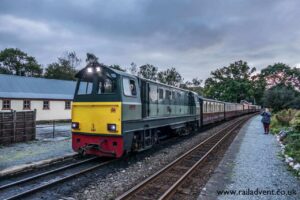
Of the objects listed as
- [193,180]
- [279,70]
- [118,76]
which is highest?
[279,70]

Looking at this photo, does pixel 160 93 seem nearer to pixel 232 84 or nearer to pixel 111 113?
pixel 111 113

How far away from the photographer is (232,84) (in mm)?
78938

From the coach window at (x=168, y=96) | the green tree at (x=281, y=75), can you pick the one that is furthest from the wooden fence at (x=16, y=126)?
the green tree at (x=281, y=75)

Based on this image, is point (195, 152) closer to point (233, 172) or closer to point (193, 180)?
point (233, 172)

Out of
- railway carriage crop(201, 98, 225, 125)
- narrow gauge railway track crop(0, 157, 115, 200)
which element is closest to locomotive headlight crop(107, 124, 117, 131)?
narrow gauge railway track crop(0, 157, 115, 200)

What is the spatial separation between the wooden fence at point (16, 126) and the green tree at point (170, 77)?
249 feet

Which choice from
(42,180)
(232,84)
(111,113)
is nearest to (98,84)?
(111,113)

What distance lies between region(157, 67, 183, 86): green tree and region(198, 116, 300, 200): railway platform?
7941 centimetres

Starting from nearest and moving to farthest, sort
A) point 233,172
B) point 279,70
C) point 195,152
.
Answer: point 233,172
point 195,152
point 279,70

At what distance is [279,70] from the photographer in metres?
75.8

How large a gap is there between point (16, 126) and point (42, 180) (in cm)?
733

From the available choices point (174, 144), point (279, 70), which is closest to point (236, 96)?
point (279, 70)

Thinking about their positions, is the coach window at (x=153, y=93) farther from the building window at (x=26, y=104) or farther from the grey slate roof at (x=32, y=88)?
the building window at (x=26, y=104)

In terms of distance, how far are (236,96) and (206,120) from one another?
61.0 m
